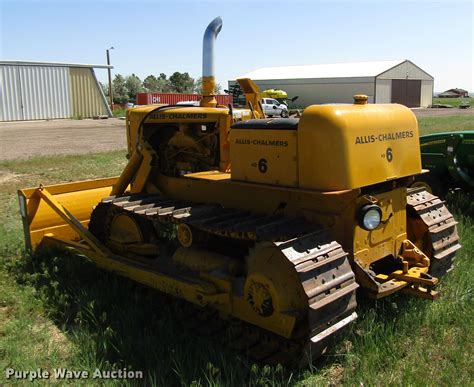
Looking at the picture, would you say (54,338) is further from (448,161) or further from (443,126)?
(443,126)

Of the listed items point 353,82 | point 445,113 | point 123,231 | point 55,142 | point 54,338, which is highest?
point 353,82

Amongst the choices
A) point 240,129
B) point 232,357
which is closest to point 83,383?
point 232,357

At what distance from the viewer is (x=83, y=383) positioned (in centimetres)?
371

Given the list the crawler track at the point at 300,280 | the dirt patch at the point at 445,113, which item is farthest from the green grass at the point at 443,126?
the crawler track at the point at 300,280

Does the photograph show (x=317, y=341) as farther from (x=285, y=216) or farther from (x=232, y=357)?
(x=285, y=216)

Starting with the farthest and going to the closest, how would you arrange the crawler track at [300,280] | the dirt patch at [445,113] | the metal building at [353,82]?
the metal building at [353,82], the dirt patch at [445,113], the crawler track at [300,280]

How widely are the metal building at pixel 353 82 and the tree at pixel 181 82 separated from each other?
11033mm

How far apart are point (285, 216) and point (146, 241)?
180cm

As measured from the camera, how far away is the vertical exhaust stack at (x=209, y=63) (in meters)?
5.64

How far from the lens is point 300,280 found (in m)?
3.57

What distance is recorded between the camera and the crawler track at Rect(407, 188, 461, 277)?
487 centimetres

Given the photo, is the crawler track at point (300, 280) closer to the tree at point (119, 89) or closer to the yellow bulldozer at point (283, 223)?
the yellow bulldozer at point (283, 223)

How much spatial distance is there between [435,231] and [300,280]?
195 centimetres

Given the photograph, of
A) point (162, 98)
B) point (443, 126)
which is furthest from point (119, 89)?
point (443, 126)
